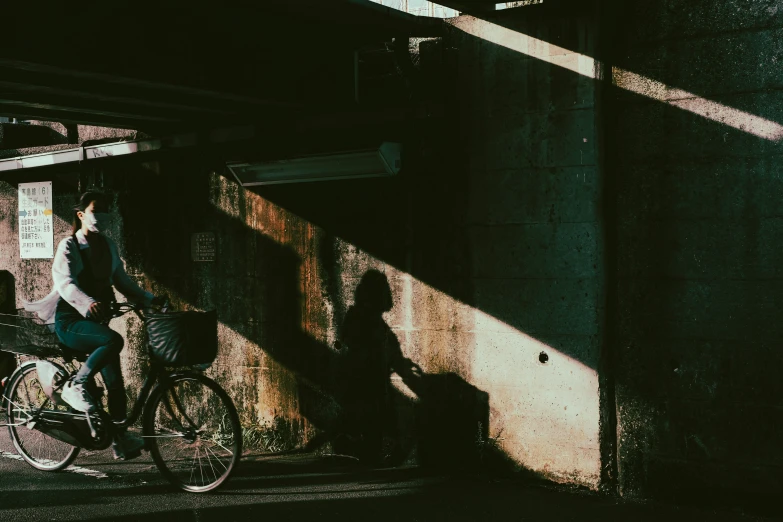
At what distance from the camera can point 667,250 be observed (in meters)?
5.63

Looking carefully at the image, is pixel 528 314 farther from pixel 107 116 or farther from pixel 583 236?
pixel 107 116

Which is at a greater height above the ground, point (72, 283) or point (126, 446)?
point (72, 283)

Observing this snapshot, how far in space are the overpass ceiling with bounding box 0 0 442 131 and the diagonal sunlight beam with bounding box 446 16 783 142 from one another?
475mm

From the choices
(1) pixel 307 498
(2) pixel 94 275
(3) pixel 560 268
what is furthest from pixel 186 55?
(1) pixel 307 498

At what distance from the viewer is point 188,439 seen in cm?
587

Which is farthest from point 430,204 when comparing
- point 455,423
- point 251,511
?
point 251,511

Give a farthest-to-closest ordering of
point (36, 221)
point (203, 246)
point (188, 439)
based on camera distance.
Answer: point (36, 221) < point (203, 246) < point (188, 439)

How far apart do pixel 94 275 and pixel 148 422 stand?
125cm

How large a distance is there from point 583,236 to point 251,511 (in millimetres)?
3163

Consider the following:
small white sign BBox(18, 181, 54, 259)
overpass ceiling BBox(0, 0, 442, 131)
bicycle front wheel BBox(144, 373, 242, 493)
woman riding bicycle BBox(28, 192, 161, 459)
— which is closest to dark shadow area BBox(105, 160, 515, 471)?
bicycle front wheel BBox(144, 373, 242, 493)

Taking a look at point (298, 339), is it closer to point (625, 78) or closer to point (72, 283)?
point (72, 283)

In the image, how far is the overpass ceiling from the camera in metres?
5.12

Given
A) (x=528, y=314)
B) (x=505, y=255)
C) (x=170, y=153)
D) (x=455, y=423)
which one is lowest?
(x=455, y=423)

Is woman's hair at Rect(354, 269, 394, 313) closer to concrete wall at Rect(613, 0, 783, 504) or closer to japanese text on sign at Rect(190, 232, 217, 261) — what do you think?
japanese text on sign at Rect(190, 232, 217, 261)
